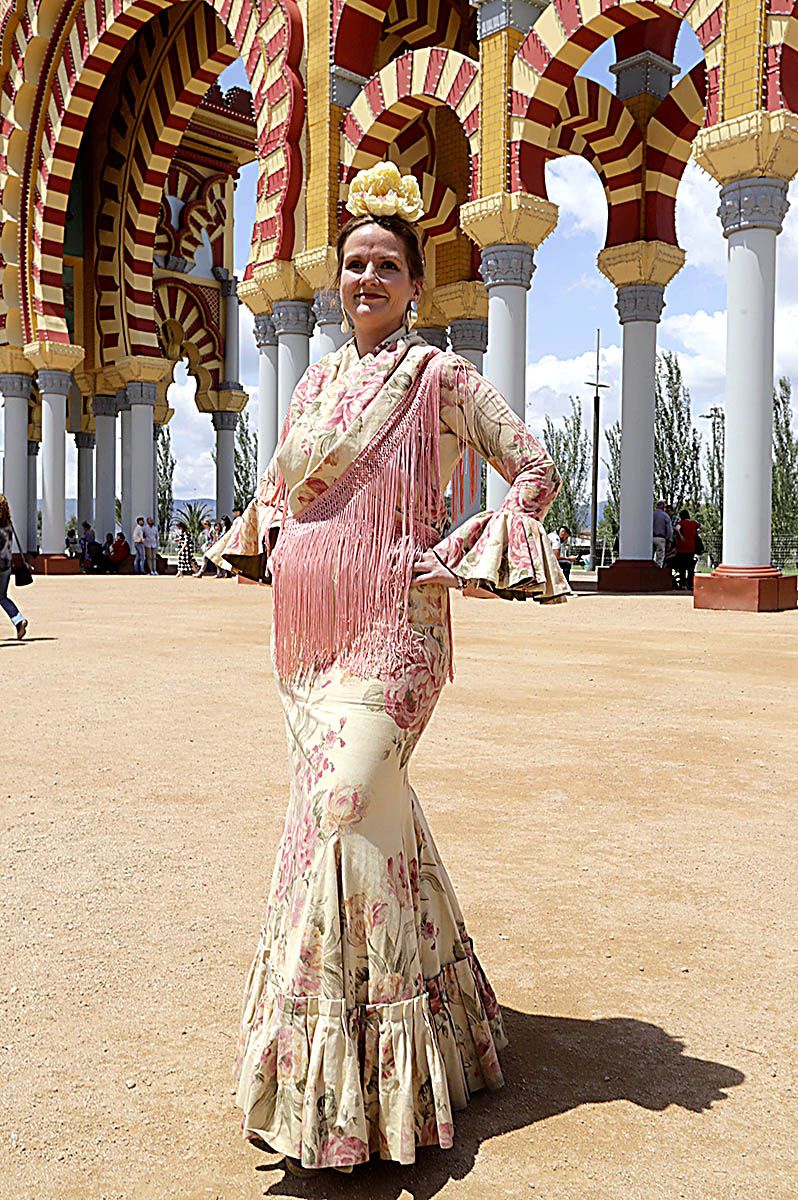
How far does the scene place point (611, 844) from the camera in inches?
133

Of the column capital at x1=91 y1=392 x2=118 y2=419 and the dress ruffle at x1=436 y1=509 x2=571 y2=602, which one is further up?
the column capital at x1=91 y1=392 x2=118 y2=419

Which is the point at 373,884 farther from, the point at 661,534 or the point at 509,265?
the point at 661,534

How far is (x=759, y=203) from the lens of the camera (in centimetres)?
Result: 1041

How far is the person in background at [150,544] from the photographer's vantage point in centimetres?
2128

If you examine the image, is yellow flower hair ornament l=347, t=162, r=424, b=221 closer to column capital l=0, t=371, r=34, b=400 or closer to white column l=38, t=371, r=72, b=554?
white column l=38, t=371, r=72, b=554

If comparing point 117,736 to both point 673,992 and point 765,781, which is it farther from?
point 673,992

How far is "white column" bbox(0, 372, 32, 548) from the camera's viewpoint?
2098cm

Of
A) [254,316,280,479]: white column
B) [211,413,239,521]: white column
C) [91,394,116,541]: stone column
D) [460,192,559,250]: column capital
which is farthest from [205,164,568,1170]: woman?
[211,413,239,521]: white column

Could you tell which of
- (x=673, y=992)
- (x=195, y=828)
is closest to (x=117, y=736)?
(x=195, y=828)

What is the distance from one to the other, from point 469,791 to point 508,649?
434 centimetres

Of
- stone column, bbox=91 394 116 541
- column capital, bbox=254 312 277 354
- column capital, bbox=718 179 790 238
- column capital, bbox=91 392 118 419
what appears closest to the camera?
column capital, bbox=718 179 790 238

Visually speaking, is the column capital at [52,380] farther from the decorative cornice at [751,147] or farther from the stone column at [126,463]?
the decorative cornice at [751,147]

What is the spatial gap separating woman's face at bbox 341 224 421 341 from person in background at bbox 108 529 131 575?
20540 mm

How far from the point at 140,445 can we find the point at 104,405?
2.79 m
